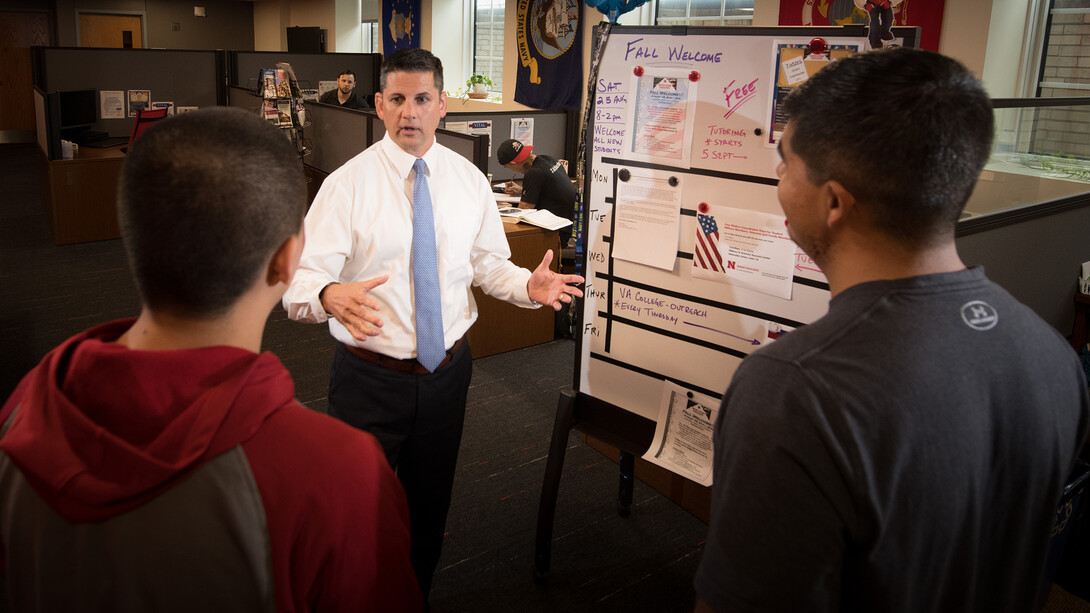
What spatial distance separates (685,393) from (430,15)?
845 cm

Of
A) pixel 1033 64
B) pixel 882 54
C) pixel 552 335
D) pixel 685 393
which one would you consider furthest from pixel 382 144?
pixel 1033 64

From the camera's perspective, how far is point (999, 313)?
82 centimetres

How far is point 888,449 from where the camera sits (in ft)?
2.51

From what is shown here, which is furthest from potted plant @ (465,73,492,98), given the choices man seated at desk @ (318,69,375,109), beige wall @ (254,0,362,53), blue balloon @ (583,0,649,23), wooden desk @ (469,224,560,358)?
blue balloon @ (583,0,649,23)

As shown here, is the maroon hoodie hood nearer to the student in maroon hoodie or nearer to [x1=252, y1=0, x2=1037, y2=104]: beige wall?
the student in maroon hoodie

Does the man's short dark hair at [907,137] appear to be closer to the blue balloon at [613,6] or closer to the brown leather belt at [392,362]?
the brown leather belt at [392,362]

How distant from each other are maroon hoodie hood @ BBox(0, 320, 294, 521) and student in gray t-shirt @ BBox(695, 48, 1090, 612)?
519 mm

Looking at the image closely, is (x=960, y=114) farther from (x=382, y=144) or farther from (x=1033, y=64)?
(x=1033, y=64)

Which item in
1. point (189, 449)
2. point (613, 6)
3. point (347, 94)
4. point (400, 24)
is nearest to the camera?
point (189, 449)

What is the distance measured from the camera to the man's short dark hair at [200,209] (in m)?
0.70

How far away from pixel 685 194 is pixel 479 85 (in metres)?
7.35

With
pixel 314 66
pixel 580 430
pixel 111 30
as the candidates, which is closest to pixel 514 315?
pixel 580 430

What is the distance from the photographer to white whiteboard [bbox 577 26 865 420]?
5.60 feet

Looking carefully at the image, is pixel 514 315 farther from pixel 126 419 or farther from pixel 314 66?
pixel 314 66
